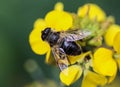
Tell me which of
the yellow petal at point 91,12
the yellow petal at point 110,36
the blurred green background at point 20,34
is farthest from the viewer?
the blurred green background at point 20,34

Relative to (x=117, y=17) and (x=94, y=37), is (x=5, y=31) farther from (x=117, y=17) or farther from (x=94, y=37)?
(x=94, y=37)

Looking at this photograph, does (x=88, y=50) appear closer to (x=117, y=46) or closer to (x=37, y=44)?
(x=117, y=46)

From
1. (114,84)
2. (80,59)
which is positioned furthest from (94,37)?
(114,84)

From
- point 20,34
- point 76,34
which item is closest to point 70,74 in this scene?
point 76,34

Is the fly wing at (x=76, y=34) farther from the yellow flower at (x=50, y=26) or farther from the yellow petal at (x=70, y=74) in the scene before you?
the yellow petal at (x=70, y=74)

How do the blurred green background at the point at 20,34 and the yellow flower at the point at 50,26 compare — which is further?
the blurred green background at the point at 20,34

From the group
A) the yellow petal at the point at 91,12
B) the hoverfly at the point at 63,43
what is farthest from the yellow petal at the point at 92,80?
the yellow petal at the point at 91,12
